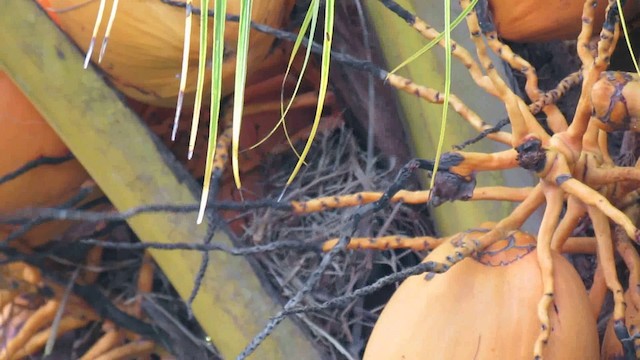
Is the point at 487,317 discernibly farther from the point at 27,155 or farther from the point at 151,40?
the point at 27,155

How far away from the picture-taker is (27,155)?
3.85 feet

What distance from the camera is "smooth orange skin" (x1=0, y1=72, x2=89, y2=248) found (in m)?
1.15

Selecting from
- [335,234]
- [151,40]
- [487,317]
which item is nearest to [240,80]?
[487,317]

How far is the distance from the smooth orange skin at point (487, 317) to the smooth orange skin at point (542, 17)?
30 centimetres

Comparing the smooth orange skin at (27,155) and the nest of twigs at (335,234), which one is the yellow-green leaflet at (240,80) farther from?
the smooth orange skin at (27,155)

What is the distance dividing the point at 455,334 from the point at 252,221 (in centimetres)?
50

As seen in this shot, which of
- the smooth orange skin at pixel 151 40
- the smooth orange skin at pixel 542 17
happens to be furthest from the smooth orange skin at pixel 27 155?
the smooth orange skin at pixel 542 17

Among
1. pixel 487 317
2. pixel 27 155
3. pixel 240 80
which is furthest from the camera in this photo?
pixel 27 155

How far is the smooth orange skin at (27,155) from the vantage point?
1152mm

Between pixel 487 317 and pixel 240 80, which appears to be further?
pixel 487 317

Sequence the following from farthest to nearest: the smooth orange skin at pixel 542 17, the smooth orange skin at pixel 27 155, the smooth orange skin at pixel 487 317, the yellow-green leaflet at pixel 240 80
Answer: the smooth orange skin at pixel 27 155 < the smooth orange skin at pixel 542 17 < the smooth orange skin at pixel 487 317 < the yellow-green leaflet at pixel 240 80

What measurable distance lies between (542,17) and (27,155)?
618mm

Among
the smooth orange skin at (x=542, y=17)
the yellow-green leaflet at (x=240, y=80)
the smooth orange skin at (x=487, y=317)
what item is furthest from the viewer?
the smooth orange skin at (x=542, y=17)

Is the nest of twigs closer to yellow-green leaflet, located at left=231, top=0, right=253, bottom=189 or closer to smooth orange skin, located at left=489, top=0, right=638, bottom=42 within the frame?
smooth orange skin, located at left=489, top=0, right=638, bottom=42
